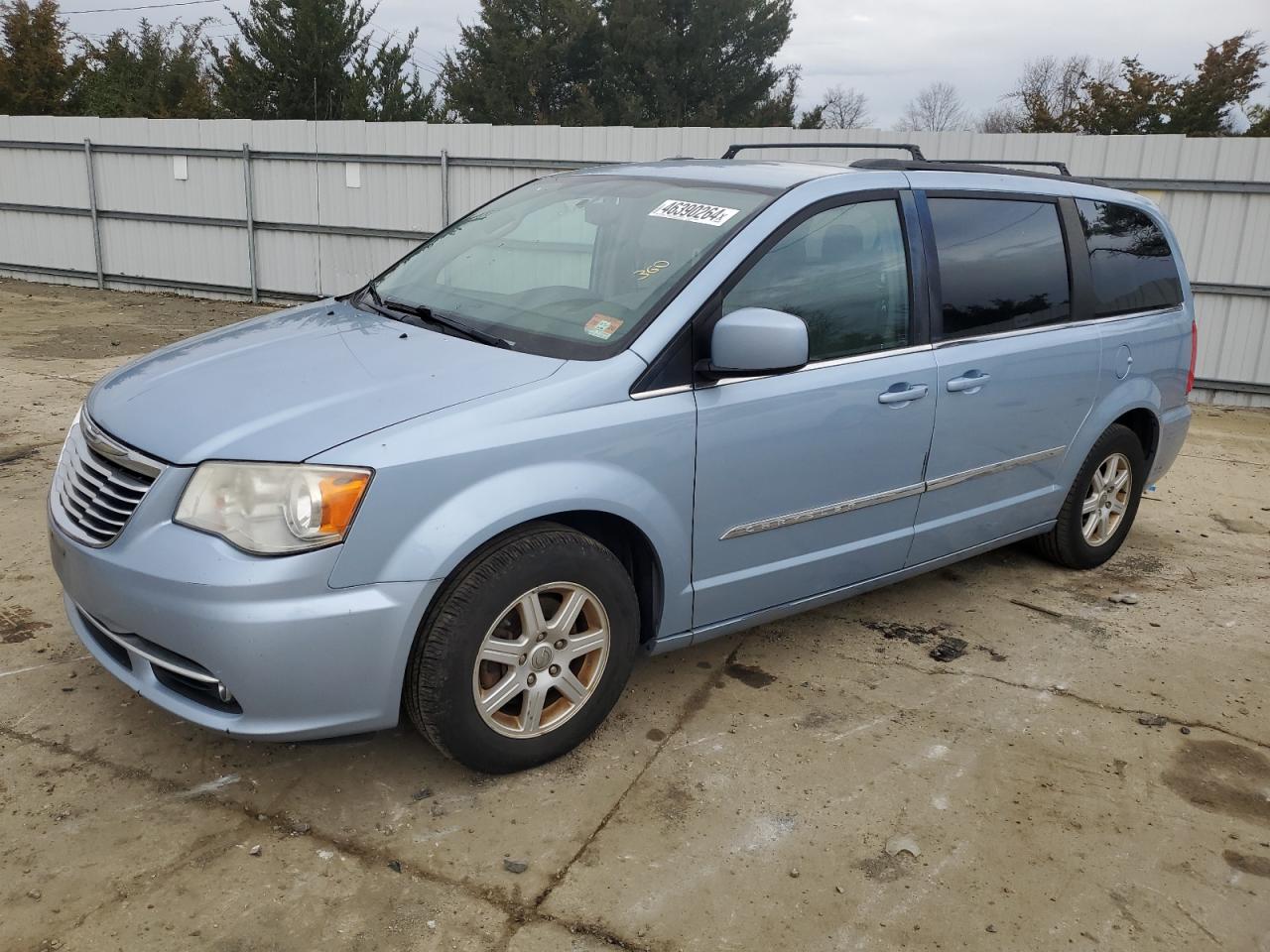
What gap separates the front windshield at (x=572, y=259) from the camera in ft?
10.7

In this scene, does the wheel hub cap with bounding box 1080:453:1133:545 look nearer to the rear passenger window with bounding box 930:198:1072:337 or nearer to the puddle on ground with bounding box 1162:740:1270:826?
the rear passenger window with bounding box 930:198:1072:337

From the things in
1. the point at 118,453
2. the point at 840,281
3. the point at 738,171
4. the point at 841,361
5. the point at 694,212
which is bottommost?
the point at 118,453

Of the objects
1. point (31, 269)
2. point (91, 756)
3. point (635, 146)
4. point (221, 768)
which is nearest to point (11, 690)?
point (91, 756)

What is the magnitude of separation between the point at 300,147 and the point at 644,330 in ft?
36.9

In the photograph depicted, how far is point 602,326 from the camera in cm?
321

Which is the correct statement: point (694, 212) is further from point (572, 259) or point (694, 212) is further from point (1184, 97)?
point (1184, 97)

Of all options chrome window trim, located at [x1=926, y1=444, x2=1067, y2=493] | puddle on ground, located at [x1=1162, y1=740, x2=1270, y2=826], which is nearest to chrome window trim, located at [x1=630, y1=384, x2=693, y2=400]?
chrome window trim, located at [x1=926, y1=444, x2=1067, y2=493]

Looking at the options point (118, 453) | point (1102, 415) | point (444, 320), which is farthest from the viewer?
point (1102, 415)

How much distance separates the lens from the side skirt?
3379mm

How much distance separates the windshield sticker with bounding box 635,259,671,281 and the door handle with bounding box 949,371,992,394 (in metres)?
1.18

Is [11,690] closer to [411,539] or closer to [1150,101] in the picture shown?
[411,539]

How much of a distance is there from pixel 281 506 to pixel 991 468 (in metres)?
2.72

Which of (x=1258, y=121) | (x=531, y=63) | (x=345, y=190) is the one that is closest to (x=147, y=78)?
(x=531, y=63)

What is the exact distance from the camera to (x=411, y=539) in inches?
105
